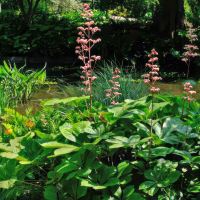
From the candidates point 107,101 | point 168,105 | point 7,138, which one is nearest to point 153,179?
point 168,105

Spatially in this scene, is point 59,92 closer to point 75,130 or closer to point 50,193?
point 75,130

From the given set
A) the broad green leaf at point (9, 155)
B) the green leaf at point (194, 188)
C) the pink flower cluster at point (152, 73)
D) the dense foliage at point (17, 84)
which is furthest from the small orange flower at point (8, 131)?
the dense foliage at point (17, 84)

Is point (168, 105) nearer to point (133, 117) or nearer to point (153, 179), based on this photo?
point (133, 117)

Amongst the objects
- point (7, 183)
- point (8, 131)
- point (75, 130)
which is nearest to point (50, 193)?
point (7, 183)

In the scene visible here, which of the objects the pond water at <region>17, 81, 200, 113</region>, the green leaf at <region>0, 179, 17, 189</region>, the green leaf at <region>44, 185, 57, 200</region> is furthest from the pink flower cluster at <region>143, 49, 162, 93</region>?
the pond water at <region>17, 81, 200, 113</region>

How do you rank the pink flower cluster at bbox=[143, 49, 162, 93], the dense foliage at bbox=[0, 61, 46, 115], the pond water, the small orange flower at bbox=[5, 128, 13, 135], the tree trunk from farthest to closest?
1. the tree trunk
2. the dense foliage at bbox=[0, 61, 46, 115]
3. the pond water
4. the small orange flower at bbox=[5, 128, 13, 135]
5. the pink flower cluster at bbox=[143, 49, 162, 93]

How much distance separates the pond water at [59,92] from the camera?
20.8ft

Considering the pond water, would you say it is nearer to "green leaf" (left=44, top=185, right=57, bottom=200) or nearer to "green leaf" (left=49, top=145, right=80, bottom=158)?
"green leaf" (left=44, top=185, right=57, bottom=200)

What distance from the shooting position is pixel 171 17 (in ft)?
39.4

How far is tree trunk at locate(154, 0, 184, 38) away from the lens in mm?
11968

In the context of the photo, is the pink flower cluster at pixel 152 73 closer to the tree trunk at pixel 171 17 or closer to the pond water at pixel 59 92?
the pond water at pixel 59 92

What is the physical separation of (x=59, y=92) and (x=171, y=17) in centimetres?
632

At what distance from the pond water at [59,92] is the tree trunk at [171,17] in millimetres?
2667

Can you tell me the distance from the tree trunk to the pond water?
8.75 ft
